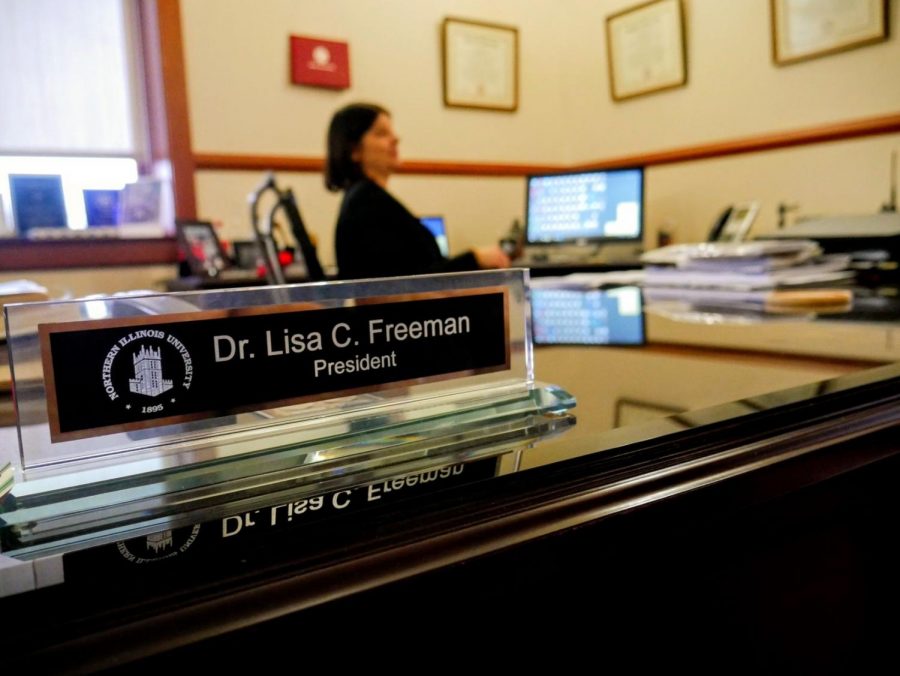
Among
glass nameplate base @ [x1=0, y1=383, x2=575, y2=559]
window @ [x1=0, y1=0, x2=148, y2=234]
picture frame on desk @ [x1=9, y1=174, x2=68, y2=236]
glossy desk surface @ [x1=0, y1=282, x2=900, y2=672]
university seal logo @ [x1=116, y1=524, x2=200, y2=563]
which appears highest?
window @ [x1=0, y1=0, x2=148, y2=234]

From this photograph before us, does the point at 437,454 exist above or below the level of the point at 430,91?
below

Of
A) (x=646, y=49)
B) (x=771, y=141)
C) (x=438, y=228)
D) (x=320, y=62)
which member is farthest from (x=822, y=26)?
(x=320, y=62)

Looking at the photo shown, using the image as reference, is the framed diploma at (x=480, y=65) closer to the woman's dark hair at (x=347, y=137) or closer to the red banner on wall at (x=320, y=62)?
the red banner on wall at (x=320, y=62)

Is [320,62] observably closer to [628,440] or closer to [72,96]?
[72,96]

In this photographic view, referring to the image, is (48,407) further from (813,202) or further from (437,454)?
(813,202)

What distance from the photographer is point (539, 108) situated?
3334 millimetres

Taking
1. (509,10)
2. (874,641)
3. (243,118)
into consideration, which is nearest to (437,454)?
(874,641)

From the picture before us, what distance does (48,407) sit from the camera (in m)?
0.27

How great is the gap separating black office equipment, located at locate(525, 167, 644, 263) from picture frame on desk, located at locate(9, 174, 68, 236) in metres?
1.79

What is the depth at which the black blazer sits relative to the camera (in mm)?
1984

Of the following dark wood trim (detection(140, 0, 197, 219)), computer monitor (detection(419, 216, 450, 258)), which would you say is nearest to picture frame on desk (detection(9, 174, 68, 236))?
dark wood trim (detection(140, 0, 197, 219))

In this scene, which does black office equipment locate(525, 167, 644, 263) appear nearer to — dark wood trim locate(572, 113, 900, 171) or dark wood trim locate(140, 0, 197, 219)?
dark wood trim locate(572, 113, 900, 171)

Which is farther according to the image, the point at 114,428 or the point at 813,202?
the point at 813,202

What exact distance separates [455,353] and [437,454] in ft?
0.22
